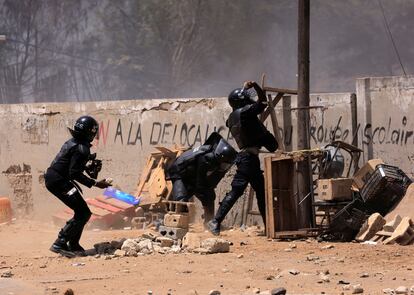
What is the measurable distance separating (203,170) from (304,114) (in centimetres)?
160

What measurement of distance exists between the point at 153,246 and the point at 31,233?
4.30 meters

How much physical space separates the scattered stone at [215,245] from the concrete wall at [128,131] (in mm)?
2523

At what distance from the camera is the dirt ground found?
735cm

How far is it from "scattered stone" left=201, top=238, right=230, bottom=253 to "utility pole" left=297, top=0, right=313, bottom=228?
4.83 feet

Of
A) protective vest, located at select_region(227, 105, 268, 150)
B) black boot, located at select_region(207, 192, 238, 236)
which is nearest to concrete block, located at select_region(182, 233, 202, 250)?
black boot, located at select_region(207, 192, 238, 236)

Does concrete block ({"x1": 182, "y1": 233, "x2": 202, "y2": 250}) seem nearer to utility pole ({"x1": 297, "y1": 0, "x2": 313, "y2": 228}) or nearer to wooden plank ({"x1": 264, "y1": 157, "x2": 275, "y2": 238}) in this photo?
wooden plank ({"x1": 264, "y1": 157, "x2": 275, "y2": 238})

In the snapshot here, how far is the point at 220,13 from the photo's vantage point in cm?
3206

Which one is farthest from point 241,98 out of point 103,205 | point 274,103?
point 103,205

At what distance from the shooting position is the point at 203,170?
1153 cm

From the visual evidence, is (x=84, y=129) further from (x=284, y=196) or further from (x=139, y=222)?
(x=139, y=222)

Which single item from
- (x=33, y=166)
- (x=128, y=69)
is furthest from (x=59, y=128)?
(x=128, y=69)

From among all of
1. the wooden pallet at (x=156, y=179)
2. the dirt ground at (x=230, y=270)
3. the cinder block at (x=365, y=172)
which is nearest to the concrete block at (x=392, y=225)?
the dirt ground at (x=230, y=270)

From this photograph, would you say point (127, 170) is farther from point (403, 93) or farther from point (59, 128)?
point (403, 93)

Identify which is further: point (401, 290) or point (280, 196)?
point (280, 196)
